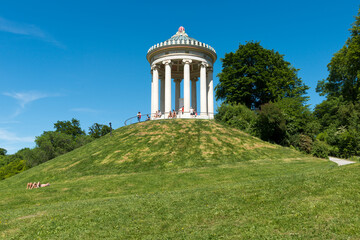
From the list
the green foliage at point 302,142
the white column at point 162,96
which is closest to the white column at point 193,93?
the white column at point 162,96

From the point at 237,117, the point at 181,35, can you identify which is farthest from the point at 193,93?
the point at 237,117

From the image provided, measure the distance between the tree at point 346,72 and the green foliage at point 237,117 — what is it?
15.8m

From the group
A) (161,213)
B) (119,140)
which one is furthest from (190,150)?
(161,213)

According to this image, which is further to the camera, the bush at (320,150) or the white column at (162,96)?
the white column at (162,96)

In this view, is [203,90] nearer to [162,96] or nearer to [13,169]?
[162,96]

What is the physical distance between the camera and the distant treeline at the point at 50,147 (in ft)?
194

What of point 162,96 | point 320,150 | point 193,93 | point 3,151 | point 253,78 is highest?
point 253,78

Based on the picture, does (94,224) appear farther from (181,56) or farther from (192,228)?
(181,56)

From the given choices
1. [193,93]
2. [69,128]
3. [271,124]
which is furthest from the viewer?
[69,128]

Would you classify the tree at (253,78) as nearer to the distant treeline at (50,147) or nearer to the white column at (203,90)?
the white column at (203,90)

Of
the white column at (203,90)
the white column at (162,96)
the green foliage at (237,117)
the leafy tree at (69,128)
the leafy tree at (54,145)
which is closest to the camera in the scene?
the green foliage at (237,117)

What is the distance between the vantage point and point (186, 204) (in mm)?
12047

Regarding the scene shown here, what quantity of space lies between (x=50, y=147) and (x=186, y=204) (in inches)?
2325

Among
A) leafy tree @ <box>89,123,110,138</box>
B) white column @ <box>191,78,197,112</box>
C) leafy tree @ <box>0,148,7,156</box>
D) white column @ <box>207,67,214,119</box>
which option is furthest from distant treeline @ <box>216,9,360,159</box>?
leafy tree @ <box>0,148,7,156</box>
